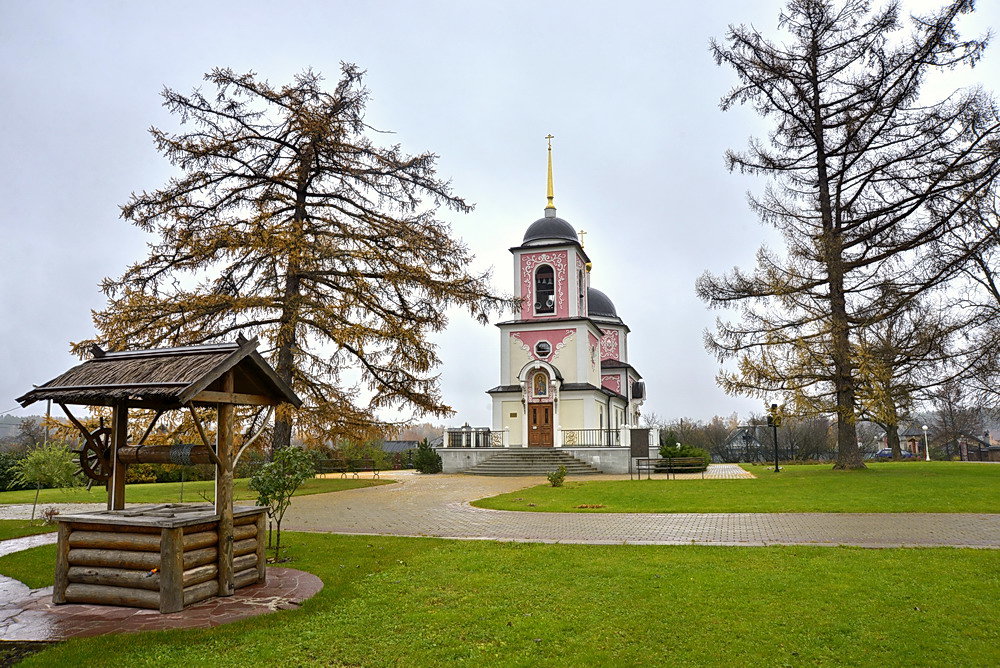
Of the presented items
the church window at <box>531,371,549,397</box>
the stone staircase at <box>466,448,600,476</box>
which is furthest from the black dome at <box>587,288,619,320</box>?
the stone staircase at <box>466,448,600,476</box>

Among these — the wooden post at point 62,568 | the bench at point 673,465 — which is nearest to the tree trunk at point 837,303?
the bench at point 673,465

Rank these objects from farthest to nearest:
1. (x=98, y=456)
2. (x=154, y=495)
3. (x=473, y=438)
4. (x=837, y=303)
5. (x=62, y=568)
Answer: (x=473, y=438) < (x=837, y=303) < (x=154, y=495) < (x=98, y=456) < (x=62, y=568)

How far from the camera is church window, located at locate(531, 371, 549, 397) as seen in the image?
34000 mm

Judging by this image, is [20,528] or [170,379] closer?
[170,379]

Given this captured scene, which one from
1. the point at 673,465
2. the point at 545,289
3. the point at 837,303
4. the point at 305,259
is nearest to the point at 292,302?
the point at 305,259

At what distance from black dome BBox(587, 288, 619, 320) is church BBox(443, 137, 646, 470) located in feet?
32.9

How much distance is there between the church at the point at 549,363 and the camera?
33250 mm

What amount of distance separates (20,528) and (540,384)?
2412 cm

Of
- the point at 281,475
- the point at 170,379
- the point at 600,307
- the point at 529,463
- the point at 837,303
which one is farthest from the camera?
the point at 600,307

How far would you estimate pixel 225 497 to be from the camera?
24.3ft

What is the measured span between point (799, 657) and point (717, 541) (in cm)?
515

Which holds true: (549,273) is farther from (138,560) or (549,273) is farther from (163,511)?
(138,560)

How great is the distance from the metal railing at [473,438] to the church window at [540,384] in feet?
8.29

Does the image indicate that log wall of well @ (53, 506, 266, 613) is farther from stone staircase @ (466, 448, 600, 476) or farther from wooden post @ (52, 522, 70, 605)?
stone staircase @ (466, 448, 600, 476)
